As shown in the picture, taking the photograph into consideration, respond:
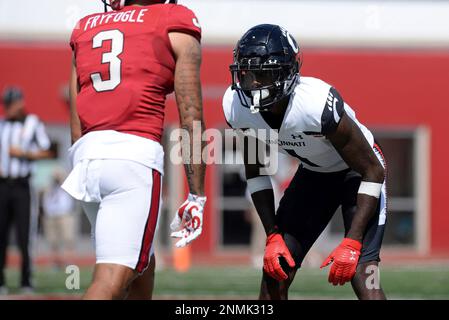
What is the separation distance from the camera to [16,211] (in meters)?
9.77

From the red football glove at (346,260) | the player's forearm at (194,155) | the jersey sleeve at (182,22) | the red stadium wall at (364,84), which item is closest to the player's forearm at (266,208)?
the red football glove at (346,260)

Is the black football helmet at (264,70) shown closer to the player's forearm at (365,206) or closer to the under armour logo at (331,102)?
the under armour logo at (331,102)

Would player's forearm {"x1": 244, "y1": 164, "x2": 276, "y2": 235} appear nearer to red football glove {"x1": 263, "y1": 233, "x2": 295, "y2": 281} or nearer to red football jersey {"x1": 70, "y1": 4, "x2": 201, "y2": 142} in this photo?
red football glove {"x1": 263, "y1": 233, "x2": 295, "y2": 281}

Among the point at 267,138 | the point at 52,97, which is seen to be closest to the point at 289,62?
the point at 267,138

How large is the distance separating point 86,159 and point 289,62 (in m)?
1.35

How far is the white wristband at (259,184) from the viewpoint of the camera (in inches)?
212

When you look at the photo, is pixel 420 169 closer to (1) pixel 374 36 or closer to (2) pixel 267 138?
(1) pixel 374 36

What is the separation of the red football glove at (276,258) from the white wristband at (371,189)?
568 mm

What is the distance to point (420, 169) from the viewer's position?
60.4 ft

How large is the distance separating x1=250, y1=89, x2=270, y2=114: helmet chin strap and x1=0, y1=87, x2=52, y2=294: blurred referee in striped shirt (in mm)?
5209

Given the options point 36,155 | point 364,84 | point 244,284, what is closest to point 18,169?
point 36,155

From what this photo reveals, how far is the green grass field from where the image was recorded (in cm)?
898

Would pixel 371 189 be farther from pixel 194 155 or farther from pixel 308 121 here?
pixel 194 155
